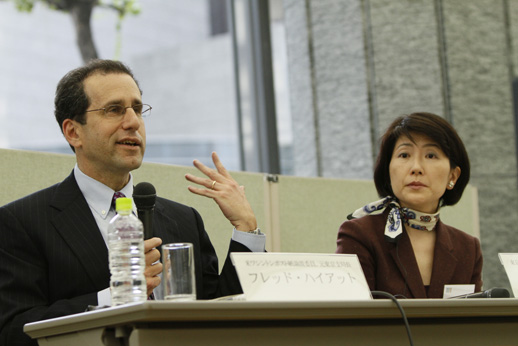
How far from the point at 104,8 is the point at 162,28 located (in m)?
0.35

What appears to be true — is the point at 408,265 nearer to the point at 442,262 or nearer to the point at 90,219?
the point at 442,262

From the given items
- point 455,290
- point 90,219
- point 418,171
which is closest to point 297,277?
point 90,219

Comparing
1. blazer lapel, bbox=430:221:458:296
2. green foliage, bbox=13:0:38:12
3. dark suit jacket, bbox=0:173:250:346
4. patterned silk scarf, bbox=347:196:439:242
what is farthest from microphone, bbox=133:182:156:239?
green foliage, bbox=13:0:38:12

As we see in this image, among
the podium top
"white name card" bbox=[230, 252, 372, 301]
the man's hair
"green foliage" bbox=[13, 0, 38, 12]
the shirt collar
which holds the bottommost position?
the podium top

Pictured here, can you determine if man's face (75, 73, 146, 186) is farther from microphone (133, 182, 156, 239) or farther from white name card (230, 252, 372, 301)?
white name card (230, 252, 372, 301)

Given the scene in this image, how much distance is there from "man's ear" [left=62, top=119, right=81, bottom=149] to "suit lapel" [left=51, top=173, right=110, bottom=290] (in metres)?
0.17

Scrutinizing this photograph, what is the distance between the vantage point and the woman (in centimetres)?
239

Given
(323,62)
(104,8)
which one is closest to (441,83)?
(323,62)

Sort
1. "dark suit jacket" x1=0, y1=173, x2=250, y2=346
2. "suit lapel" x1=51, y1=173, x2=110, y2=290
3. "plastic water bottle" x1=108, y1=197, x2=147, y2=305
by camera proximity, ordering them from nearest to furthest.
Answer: "plastic water bottle" x1=108, y1=197, x2=147, y2=305 → "dark suit jacket" x1=0, y1=173, x2=250, y2=346 → "suit lapel" x1=51, y1=173, x2=110, y2=290

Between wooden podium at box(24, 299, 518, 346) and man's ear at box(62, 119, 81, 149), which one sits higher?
man's ear at box(62, 119, 81, 149)

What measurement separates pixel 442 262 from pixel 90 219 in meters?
1.19

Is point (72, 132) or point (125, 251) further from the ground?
point (72, 132)

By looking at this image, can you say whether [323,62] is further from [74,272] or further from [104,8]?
[74,272]

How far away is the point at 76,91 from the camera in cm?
220
